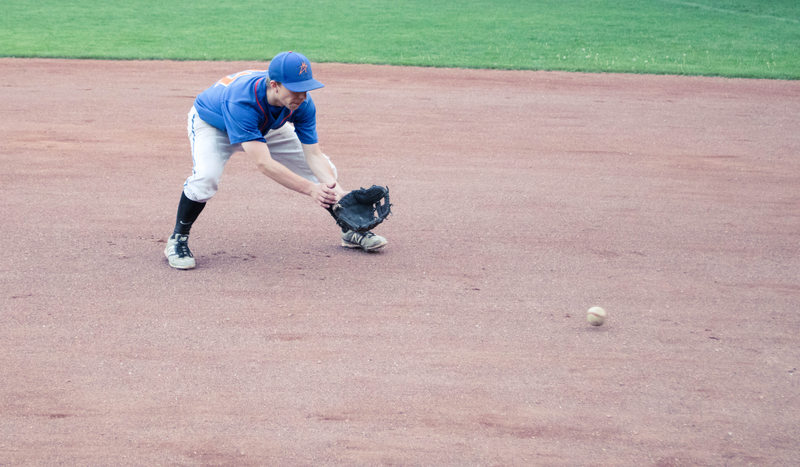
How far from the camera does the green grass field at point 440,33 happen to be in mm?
16688

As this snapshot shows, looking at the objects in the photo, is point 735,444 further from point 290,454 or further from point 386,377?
point 290,454

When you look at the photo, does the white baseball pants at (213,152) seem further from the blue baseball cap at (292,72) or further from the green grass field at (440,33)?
the green grass field at (440,33)

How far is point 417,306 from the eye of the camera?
5.57 metres

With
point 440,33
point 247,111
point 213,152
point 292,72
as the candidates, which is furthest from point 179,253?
point 440,33

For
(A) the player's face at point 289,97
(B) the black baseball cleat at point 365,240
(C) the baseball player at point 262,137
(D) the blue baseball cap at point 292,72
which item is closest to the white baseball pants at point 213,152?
(C) the baseball player at point 262,137

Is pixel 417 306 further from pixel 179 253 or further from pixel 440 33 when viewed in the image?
pixel 440 33

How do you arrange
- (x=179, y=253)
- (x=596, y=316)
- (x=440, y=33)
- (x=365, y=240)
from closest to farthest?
(x=596, y=316), (x=179, y=253), (x=365, y=240), (x=440, y=33)

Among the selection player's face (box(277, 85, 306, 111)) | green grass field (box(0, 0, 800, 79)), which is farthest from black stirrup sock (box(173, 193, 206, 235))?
green grass field (box(0, 0, 800, 79))

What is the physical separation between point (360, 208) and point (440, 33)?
15221 mm

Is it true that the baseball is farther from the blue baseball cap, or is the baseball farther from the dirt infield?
the blue baseball cap

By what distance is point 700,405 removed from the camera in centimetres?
437

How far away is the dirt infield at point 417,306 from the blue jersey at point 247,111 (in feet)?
3.23

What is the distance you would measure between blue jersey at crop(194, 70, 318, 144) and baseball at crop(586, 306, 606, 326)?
2.36 metres

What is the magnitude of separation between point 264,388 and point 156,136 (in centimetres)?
672
